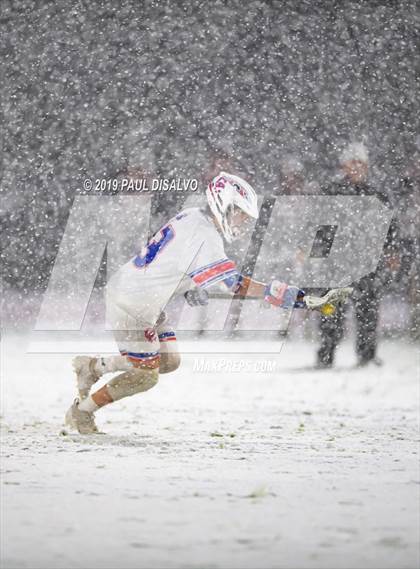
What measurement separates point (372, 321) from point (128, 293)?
15.9 ft

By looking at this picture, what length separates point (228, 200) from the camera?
589 cm

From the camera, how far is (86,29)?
20.9 meters

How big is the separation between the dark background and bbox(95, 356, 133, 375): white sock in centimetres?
1115

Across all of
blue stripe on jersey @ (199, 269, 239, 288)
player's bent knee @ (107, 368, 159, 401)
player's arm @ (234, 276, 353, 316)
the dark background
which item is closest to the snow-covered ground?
player's bent knee @ (107, 368, 159, 401)

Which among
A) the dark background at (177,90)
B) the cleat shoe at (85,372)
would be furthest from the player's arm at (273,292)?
the dark background at (177,90)

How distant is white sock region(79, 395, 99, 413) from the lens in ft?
20.1

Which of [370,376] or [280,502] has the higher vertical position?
[280,502]

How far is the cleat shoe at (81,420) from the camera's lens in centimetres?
623

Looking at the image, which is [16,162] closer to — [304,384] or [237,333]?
[237,333]

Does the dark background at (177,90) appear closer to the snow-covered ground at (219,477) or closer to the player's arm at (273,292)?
the snow-covered ground at (219,477)

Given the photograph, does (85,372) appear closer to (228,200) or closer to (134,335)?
(134,335)

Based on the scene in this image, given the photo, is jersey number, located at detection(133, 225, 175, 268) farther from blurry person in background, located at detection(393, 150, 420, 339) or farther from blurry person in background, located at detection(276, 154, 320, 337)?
blurry person in background, located at detection(276, 154, 320, 337)

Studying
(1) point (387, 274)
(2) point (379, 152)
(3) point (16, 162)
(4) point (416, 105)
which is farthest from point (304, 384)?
(3) point (16, 162)

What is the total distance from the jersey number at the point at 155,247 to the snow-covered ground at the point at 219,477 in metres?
1.11
